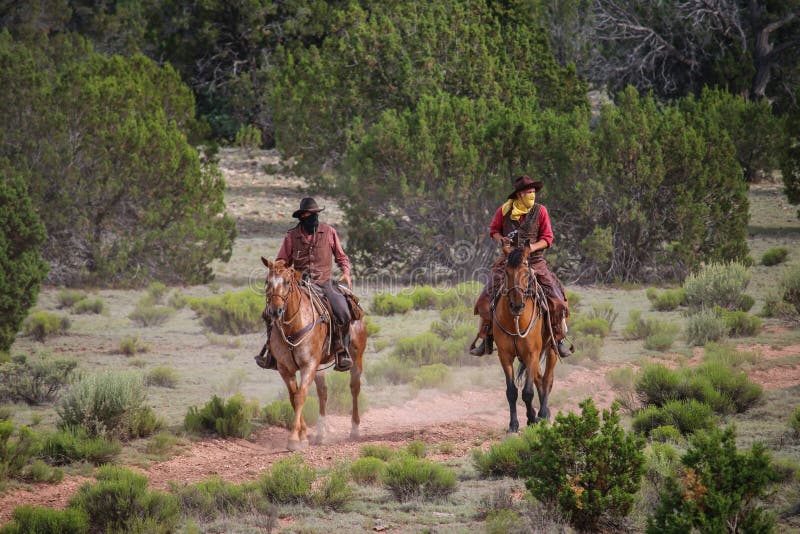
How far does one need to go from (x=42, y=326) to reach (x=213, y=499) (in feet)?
40.1

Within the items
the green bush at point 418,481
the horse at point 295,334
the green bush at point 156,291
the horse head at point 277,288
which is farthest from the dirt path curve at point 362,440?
the green bush at point 156,291

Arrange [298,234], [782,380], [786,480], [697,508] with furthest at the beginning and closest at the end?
[782,380] → [298,234] → [786,480] → [697,508]

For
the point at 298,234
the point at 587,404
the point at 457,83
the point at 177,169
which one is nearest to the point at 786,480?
the point at 587,404

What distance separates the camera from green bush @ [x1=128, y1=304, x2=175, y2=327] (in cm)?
2159

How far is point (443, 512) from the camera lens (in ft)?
29.9

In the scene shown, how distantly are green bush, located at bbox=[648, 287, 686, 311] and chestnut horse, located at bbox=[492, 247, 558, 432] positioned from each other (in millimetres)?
10879

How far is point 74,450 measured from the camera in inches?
439

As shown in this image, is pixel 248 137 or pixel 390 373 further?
pixel 248 137

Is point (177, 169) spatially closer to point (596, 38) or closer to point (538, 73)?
point (538, 73)

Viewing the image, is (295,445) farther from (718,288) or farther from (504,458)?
(718,288)

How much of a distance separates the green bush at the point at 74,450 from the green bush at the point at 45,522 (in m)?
2.80

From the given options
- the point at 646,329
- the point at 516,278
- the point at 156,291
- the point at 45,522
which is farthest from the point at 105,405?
the point at 156,291

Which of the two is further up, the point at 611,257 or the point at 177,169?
the point at 177,169

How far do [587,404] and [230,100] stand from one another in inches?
1453
